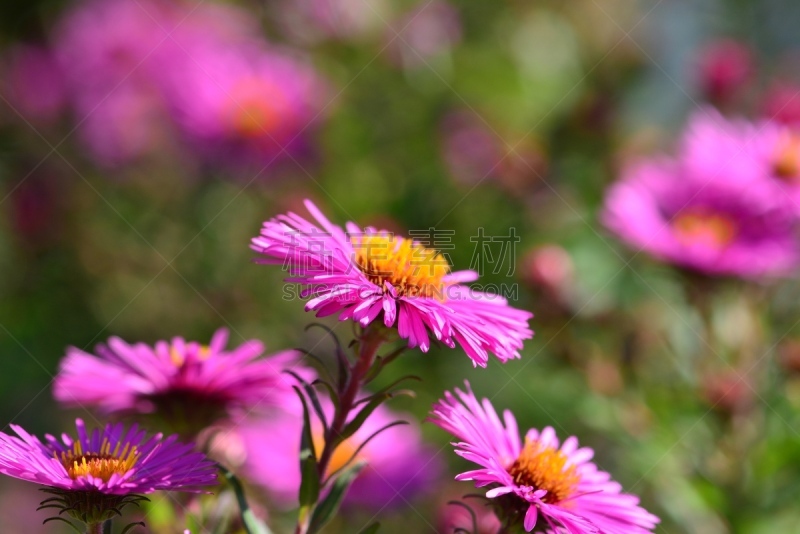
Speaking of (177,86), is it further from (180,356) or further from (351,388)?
(351,388)

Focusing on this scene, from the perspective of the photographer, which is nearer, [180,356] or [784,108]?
[180,356]

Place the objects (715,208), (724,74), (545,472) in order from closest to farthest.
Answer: (545,472)
(715,208)
(724,74)

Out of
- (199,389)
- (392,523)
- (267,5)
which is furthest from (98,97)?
(199,389)

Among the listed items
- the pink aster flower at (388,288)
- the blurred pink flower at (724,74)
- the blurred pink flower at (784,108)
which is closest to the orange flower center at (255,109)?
the blurred pink flower at (724,74)

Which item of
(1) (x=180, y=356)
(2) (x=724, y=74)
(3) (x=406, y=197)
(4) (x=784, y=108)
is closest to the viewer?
(1) (x=180, y=356)

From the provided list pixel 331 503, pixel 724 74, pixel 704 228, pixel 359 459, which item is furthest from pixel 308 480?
pixel 724 74

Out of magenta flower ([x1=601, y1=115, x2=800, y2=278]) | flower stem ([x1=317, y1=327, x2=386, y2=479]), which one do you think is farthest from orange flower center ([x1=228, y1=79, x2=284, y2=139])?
flower stem ([x1=317, y1=327, x2=386, y2=479])

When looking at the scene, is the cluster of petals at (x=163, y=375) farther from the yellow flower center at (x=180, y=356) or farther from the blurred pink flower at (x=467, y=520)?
the blurred pink flower at (x=467, y=520)
